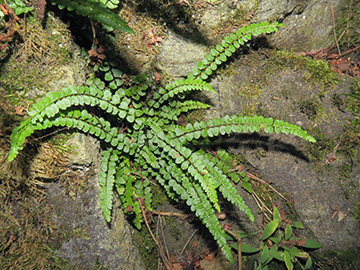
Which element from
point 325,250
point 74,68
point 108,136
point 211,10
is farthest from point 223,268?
point 211,10

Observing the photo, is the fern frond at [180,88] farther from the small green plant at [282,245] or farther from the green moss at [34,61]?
the small green plant at [282,245]

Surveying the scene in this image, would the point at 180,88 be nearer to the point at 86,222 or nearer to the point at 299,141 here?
the point at 299,141

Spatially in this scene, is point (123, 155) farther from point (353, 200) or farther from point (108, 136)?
point (353, 200)

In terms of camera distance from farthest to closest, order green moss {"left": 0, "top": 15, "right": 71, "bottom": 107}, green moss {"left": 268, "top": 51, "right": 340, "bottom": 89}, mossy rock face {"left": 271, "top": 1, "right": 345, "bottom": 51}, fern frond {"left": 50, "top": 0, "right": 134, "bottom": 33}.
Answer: mossy rock face {"left": 271, "top": 1, "right": 345, "bottom": 51}, green moss {"left": 268, "top": 51, "right": 340, "bottom": 89}, green moss {"left": 0, "top": 15, "right": 71, "bottom": 107}, fern frond {"left": 50, "top": 0, "right": 134, "bottom": 33}

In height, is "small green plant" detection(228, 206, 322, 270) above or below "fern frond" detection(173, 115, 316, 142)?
below

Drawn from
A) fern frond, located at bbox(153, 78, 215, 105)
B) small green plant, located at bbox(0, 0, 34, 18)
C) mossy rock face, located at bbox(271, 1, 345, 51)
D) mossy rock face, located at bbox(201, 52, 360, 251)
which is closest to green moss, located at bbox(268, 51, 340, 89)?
mossy rock face, located at bbox(201, 52, 360, 251)

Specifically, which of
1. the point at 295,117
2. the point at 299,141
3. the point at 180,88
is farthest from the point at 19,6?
the point at 299,141

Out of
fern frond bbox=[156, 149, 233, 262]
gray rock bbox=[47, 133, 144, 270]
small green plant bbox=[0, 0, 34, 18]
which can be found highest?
small green plant bbox=[0, 0, 34, 18]

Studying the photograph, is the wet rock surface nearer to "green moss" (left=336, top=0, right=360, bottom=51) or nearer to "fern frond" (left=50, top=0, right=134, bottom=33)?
"green moss" (left=336, top=0, right=360, bottom=51)

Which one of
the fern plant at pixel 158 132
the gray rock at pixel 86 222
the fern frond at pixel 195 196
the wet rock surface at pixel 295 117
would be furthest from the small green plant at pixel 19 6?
the fern frond at pixel 195 196
